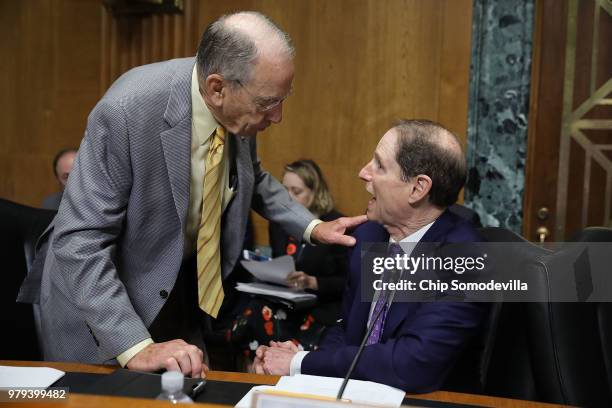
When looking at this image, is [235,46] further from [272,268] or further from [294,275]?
[294,275]

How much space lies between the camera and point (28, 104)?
5145 mm

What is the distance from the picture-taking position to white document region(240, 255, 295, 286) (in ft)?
11.7

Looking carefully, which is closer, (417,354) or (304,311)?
(417,354)

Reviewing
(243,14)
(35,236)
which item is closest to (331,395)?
(243,14)

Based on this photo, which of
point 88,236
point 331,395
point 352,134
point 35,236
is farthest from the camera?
point 352,134

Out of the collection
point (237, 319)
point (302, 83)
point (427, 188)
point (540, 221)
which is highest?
point (302, 83)

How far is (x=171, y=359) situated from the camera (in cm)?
156

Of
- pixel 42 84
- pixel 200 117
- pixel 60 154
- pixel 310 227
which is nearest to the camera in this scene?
pixel 200 117

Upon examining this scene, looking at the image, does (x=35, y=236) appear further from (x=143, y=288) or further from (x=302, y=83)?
(x=302, y=83)

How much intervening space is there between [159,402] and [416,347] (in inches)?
27.0

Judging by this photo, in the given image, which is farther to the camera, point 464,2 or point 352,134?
point 352,134

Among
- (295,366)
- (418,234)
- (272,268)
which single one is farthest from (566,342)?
(272,268)

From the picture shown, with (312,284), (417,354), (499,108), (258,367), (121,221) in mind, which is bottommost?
(312,284)

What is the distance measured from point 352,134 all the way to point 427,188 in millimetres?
2587
